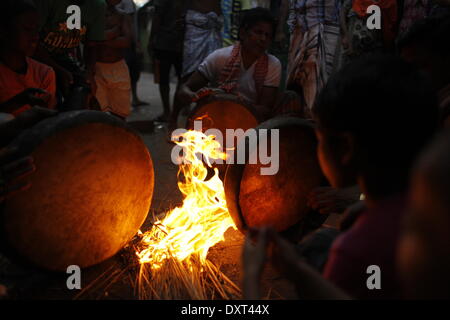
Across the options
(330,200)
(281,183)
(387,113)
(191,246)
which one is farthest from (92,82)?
(387,113)

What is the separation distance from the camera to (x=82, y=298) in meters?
2.22

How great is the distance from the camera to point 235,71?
446cm

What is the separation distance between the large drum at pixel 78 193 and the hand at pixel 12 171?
5 centimetres

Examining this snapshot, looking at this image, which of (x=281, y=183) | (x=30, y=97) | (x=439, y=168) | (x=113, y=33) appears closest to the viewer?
(x=439, y=168)

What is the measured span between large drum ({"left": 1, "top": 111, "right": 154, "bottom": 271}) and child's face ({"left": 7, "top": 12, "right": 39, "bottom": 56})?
1.10 meters

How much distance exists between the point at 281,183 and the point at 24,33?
7.35 feet

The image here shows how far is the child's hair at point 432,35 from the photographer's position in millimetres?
2213

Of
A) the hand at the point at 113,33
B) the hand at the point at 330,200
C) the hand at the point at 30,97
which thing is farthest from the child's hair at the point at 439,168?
the hand at the point at 113,33

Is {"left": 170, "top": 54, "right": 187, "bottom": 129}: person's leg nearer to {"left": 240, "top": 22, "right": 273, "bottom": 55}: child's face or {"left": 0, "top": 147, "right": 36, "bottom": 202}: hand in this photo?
{"left": 240, "top": 22, "right": 273, "bottom": 55}: child's face

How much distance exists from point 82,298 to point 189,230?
3.01 feet

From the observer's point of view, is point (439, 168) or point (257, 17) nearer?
point (439, 168)

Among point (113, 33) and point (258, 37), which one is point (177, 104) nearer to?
point (113, 33)

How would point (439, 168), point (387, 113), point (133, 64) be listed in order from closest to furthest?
point (439, 168) < point (387, 113) < point (133, 64)

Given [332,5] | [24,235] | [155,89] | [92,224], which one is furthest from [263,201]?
[155,89]
